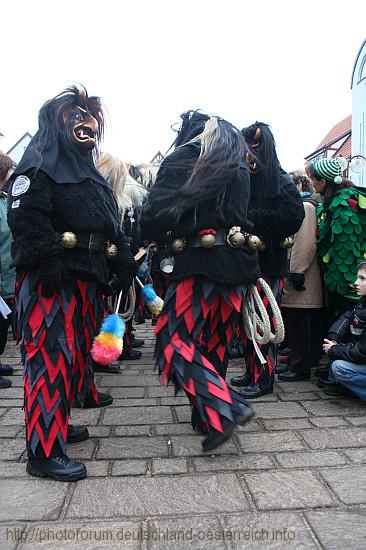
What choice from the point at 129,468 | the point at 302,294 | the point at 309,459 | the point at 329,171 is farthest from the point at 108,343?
the point at 329,171

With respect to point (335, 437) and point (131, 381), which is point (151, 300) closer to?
point (131, 381)

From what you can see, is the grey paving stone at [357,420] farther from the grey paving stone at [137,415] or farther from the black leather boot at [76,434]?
the black leather boot at [76,434]

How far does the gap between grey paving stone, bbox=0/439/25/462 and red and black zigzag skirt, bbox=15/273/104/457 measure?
0.94ft

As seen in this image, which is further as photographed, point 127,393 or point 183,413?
point 127,393

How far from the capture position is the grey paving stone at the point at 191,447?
8.50ft

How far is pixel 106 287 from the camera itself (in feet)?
8.70

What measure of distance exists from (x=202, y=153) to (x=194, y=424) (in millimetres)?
1522

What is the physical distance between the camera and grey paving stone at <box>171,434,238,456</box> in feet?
8.50

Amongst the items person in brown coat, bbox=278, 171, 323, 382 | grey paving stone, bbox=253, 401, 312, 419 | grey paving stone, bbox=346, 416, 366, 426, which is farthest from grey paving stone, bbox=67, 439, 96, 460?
person in brown coat, bbox=278, 171, 323, 382

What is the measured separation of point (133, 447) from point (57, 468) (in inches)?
18.9

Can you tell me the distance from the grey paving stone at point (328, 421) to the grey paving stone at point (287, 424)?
0.15 feet

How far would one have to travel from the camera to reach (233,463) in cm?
246

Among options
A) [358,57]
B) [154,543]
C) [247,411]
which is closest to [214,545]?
[154,543]

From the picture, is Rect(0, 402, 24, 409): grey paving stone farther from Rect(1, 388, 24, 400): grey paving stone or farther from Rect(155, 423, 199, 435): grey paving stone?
Rect(155, 423, 199, 435): grey paving stone
